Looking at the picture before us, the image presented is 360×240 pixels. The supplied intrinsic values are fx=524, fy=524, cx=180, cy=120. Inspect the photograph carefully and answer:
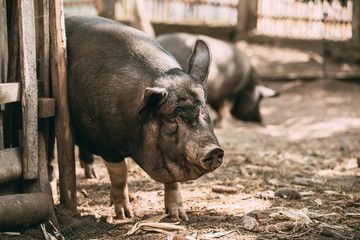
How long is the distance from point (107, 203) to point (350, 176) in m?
2.64

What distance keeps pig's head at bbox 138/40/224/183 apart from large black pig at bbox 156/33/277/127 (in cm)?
436

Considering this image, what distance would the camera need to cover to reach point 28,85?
3934mm

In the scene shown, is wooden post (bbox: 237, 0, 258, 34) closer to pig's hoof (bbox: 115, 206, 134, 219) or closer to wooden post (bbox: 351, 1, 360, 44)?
wooden post (bbox: 351, 1, 360, 44)

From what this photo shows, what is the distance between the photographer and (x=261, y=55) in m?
14.5

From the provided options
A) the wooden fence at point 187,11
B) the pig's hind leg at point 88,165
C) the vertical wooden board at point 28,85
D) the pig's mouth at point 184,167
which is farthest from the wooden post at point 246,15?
the pig's mouth at point 184,167

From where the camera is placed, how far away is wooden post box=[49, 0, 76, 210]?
4.18 m

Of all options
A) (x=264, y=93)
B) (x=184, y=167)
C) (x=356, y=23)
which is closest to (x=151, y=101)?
(x=184, y=167)

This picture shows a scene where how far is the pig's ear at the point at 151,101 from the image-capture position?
11.7 feet

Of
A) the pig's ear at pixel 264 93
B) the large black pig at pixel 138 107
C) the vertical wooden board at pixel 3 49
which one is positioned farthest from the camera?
Result: the pig's ear at pixel 264 93

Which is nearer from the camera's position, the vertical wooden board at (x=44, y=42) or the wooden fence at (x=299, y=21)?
the vertical wooden board at (x=44, y=42)

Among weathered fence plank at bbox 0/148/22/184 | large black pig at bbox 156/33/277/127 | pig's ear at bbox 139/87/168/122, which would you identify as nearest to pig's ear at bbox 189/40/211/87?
pig's ear at bbox 139/87/168/122

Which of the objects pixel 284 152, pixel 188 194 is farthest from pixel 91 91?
pixel 284 152

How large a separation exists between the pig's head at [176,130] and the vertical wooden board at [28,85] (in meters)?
0.85

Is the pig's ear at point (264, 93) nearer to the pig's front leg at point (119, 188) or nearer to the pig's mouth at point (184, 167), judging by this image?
the pig's front leg at point (119, 188)
